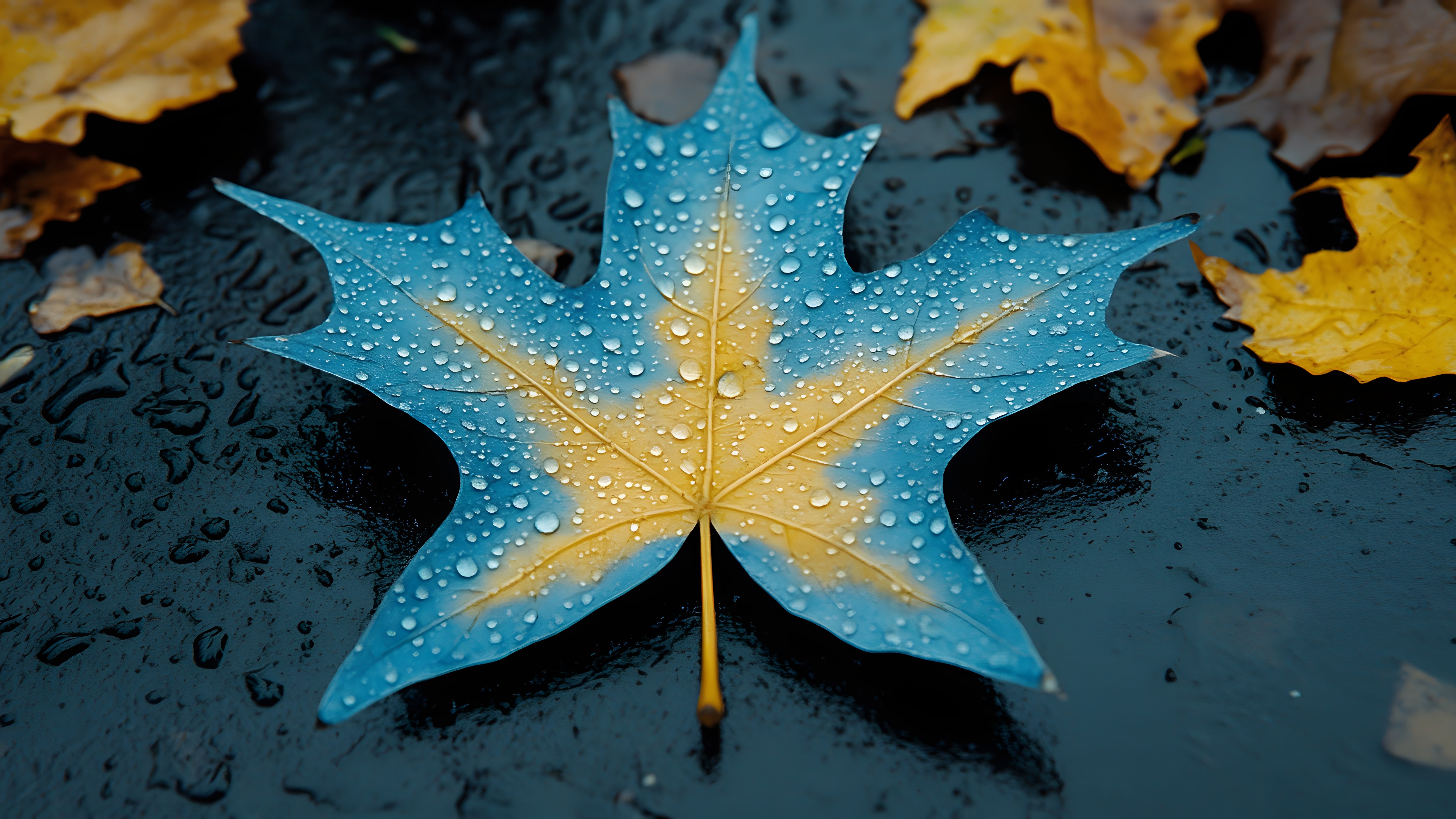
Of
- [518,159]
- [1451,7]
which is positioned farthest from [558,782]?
[1451,7]

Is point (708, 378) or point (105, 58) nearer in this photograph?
point (708, 378)

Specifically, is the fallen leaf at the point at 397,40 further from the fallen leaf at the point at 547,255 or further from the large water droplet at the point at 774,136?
the large water droplet at the point at 774,136

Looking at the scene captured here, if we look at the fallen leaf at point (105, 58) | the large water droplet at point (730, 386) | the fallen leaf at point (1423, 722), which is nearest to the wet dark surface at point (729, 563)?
the fallen leaf at point (1423, 722)

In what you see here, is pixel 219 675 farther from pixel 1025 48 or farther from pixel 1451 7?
pixel 1451 7

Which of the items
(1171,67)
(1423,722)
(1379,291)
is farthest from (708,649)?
(1171,67)

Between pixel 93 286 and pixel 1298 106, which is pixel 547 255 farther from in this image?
pixel 1298 106

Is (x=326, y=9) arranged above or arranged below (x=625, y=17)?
below
